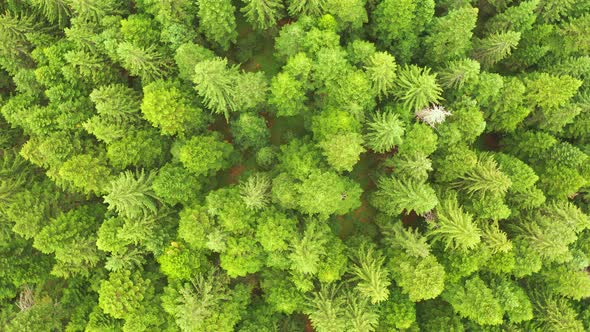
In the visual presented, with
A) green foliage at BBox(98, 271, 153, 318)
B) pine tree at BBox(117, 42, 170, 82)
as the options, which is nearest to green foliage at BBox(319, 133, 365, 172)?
pine tree at BBox(117, 42, 170, 82)

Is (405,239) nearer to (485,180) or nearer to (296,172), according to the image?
(485,180)

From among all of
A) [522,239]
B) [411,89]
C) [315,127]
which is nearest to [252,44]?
[315,127]

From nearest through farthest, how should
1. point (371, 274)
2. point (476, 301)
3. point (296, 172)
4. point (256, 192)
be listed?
point (371, 274) → point (476, 301) → point (256, 192) → point (296, 172)

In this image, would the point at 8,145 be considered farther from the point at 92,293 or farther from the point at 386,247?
the point at 386,247

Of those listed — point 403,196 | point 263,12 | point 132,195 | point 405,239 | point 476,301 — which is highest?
point 263,12

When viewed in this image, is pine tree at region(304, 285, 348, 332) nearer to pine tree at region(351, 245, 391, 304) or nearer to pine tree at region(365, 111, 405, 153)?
pine tree at region(351, 245, 391, 304)

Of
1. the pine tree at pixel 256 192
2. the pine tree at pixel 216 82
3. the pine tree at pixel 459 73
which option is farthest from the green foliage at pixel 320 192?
the pine tree at pixel 459 73

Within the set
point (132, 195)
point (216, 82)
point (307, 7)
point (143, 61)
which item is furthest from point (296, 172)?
point (143, 61)

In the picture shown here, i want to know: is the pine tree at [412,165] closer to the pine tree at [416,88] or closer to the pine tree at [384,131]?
the pine tree at [384,131]
